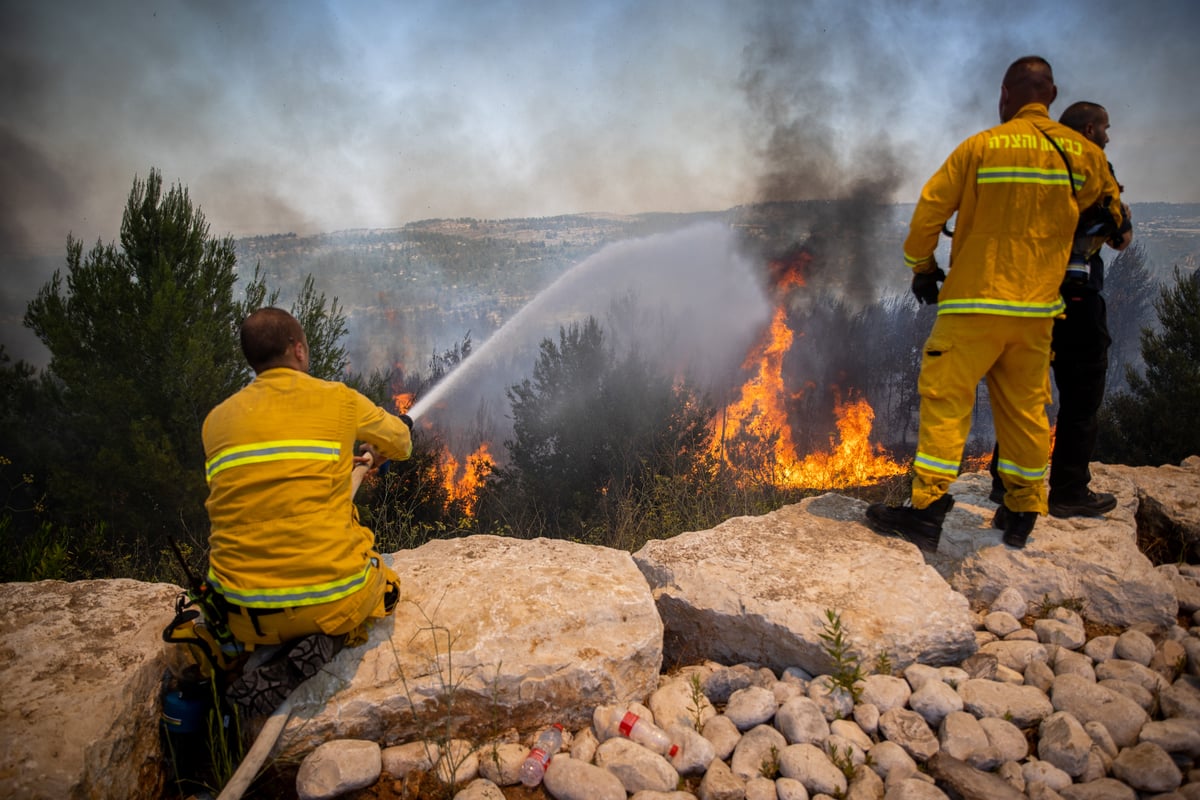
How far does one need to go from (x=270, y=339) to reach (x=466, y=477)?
17.6 meters

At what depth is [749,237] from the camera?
25.0 meters

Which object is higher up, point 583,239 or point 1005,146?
point 583,239

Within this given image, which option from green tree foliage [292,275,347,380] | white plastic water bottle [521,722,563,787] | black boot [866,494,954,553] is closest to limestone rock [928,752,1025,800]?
white plastic water bottle [521,722,563,787]

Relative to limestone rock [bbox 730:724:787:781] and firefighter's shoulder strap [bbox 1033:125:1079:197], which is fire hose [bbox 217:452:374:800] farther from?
firefighter's shoulder strap [bbox 1033:125:1079:197]

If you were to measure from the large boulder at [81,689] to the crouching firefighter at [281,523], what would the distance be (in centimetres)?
32

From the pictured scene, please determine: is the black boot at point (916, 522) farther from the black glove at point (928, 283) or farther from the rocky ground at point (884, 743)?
the black glove at point (928, 283)

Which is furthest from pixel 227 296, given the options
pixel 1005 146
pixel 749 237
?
pixel 749 237

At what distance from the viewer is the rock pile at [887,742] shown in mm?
1949

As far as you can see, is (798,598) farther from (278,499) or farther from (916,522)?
(278,499)

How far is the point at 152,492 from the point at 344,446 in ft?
24.7

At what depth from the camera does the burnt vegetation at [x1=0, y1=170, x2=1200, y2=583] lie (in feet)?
26.0

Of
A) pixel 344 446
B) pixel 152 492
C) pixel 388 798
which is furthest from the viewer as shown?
pixel 152 492

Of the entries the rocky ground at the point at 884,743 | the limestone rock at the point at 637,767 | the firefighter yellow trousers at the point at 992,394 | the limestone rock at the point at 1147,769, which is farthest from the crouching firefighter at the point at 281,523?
the firefighter yellow trousers at the point at 992,394

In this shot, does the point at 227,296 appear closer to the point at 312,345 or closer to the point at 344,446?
the point at 312,345
